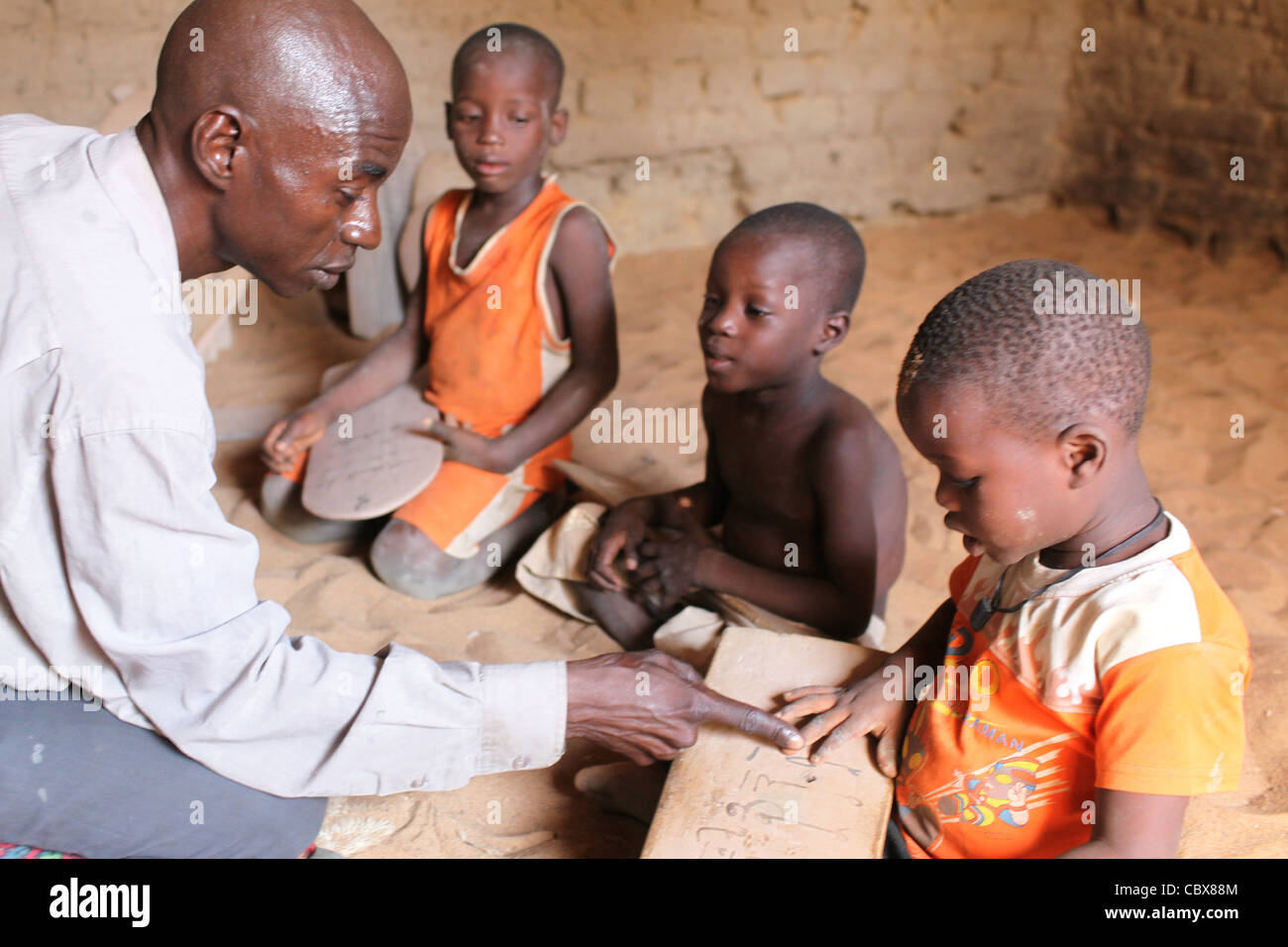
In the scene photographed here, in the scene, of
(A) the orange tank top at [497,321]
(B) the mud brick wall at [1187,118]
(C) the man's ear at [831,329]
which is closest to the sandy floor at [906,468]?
(B) the mud brick wall at [1187,118]

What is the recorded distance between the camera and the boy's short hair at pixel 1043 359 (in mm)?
1388

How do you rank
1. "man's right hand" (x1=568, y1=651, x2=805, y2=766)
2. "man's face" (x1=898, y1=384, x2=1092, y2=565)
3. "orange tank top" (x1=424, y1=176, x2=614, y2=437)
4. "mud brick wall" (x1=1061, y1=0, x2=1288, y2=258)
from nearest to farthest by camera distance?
"man's face" (x1=898, y1=384, x2=1092, y2=565)
"man's right hand" (x1=568, y1=651, x2=805, y2=766)
"orange tank top" (x1=424, y1=176, x2=614, y2=437)
"mud brick wall" (x1=1061, y1=0, x2=1288, y2=258)

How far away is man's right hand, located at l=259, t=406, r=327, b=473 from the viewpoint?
2.87m

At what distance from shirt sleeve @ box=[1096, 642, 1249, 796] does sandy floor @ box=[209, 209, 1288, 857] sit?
61 cm

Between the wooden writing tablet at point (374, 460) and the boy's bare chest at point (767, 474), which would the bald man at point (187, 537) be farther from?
the wooden writing tablet at point (374, 460)

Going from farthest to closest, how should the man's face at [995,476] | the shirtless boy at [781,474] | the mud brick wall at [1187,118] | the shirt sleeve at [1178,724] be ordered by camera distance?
the mud brick wall at [1187,118], the shirtless boy at [781,474], the man's face at [995,476], the shirt sleeve at [1178,724]

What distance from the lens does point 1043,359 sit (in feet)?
4.55

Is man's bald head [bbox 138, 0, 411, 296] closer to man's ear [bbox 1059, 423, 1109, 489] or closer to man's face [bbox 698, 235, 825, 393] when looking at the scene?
man's face [bbox 698, 235, 825, 393]

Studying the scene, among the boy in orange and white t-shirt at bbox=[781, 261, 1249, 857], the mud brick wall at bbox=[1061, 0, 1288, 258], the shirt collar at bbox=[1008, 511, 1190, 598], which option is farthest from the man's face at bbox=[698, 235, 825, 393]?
the mud brick wall at bbox=[1061, 0, 1288, 258]

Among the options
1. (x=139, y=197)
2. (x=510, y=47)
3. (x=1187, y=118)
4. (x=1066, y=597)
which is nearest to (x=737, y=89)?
(x=1187, y=118)

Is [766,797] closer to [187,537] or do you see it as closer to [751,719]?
[751,719]

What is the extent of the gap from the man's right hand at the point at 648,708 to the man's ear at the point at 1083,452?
613 mm

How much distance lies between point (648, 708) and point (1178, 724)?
74 centimetres

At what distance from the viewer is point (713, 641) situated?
2.21m
